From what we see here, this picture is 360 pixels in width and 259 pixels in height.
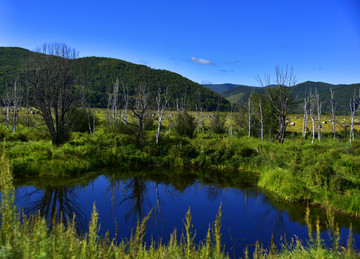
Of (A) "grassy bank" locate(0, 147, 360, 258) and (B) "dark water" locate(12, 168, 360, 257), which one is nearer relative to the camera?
(A) "grassy bank" locate(0, 147, 360, 258)

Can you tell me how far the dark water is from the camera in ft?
25.0

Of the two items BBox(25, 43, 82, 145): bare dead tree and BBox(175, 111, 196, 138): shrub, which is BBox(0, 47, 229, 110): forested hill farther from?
BBox(25, 43, 82, 145): bare dead tree

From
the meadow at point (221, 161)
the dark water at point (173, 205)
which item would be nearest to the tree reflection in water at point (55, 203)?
the dark water at point (173, 205)

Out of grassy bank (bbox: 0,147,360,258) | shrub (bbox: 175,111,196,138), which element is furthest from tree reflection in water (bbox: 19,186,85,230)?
shrub (bbox: 175,111,196,138)

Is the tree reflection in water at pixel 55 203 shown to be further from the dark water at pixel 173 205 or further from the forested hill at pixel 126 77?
the forested hill at pixel 126 77

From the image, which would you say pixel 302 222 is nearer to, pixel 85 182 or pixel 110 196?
pixel 110 196

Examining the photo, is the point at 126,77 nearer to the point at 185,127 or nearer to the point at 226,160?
the point at 185,127

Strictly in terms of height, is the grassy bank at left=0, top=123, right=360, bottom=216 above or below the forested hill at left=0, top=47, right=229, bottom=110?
below

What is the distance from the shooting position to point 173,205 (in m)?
9.84

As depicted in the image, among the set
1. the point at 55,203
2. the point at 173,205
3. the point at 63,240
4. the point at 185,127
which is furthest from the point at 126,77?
the point at 63,240

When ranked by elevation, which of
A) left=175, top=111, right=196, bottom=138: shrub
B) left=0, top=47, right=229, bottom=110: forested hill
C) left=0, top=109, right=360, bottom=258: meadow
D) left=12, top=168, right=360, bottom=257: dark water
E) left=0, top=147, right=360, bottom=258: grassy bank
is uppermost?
left=0, top=47, right=229, bottom=110: forested hill

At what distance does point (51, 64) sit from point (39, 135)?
622cm

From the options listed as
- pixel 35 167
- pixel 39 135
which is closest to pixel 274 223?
pixel 35 167

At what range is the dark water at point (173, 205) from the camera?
762cm
